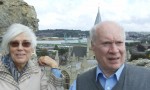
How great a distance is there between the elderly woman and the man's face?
0.59 meters

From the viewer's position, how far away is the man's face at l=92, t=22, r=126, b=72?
2.82 meters

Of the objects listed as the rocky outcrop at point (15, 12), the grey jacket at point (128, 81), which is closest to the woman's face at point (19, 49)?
the grey jacket at point (128, 81)

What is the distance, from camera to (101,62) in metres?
2.85

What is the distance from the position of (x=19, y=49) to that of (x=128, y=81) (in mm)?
960

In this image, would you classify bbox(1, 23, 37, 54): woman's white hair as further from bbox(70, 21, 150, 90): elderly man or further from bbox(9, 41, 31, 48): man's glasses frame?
bbox(70, 21, 150, 90): elderly man

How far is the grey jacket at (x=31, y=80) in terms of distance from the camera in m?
3.12

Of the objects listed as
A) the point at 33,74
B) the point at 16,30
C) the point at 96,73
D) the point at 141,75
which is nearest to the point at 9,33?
the point at 16,30

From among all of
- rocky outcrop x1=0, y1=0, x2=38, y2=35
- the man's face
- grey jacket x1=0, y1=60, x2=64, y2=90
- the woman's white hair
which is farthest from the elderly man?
rocky outcrop x1=0, y1=0, x2=38, y2=35

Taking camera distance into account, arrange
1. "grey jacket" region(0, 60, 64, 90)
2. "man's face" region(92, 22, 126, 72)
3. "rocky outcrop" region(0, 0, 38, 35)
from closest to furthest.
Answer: "man's face" region(92, 22, 126, 72) → "grey jacket" region(0, 60, 64, 90) → "rocky outcrop" region(0, 0, 38, 35)

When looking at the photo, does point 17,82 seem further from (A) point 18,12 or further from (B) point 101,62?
(A) point 18,12

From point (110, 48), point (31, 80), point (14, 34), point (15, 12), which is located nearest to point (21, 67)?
point (31, 80)

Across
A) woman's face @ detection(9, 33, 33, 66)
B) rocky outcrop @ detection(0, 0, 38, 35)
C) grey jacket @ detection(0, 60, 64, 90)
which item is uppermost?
rocky outcrop @ detection(0, 0, 38, 35)

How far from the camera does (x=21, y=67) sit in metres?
3.22

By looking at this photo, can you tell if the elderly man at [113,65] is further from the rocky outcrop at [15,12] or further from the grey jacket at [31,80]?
the rocky outcrop at [15,12]
